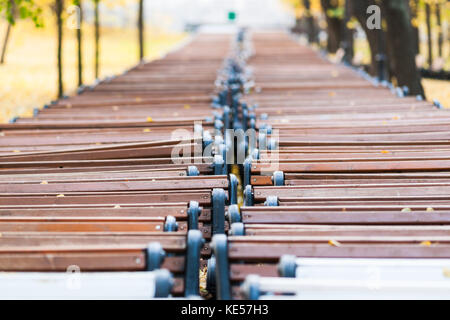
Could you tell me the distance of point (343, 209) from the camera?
15.0ft

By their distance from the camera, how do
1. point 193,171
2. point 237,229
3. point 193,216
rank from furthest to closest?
1. point 193,171
2. point 193,216
3. point 237,229

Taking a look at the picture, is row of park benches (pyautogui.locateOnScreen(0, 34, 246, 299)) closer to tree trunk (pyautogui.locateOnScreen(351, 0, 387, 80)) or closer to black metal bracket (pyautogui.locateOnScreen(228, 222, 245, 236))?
black metal bracket (pyautogui.locateOnScreen(228, 222, 245, 236))

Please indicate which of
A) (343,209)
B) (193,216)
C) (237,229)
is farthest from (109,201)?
(343,209)

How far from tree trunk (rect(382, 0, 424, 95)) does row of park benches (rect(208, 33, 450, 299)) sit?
5.55 m

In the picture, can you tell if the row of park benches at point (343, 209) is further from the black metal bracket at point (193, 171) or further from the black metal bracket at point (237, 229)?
the black metal bracket at point (193, 171)

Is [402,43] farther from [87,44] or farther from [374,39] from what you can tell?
[87,44]

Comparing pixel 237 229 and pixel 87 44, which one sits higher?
pixel 87 44

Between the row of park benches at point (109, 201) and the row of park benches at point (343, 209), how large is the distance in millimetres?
351

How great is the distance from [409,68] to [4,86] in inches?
501

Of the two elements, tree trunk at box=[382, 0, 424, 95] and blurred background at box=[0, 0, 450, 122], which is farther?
blurred background at box=[0, 0, 450, 122]

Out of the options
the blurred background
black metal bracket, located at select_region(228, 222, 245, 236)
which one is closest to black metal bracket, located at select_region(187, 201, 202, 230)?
black metal bracket, located at select_region(228, 222, 245, 236)

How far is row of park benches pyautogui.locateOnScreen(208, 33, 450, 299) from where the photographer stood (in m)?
3.49

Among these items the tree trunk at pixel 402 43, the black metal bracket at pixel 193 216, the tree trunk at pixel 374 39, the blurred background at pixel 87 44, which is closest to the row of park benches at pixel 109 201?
the black metal bracket at pixel 193 216

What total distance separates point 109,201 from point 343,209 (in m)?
1.72
